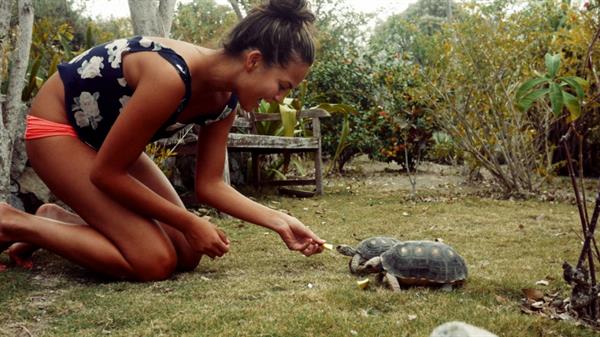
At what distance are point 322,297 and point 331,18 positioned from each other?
1701 cm

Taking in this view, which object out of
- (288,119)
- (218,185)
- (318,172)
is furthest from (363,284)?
(288,119)

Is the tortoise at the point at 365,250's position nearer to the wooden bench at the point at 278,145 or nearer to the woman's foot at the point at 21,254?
the woman's foot at the point at 21,254

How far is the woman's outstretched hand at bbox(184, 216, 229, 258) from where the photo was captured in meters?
2.76

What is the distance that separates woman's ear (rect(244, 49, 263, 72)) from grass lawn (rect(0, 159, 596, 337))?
1034mm

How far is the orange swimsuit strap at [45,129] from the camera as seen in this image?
3.02 metres

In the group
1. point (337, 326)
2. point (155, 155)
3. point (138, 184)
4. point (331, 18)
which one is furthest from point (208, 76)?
point (331, 18)

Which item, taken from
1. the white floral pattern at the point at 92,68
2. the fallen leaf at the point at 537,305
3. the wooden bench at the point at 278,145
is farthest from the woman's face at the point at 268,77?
the wooden bench at the point at 278,145

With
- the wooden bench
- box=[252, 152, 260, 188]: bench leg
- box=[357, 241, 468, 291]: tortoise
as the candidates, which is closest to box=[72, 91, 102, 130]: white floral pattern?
box=[357, 241, 468, 291]: tortoise

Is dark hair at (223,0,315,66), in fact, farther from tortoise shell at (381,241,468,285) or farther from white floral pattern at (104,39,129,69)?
tortoise shell at (381,241,468,285)

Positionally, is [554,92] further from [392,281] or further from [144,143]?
[144,143]

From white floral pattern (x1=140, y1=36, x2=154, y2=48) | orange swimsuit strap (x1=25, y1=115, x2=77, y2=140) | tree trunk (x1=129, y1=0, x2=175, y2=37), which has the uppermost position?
tree trunk (x1=129, y1=0, x2=175, y2=37)

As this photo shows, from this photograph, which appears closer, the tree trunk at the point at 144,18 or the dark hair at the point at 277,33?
the dark hair at the point at 277,33

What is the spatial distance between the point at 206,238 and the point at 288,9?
43.1 inches

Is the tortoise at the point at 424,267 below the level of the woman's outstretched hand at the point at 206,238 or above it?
below
